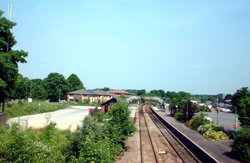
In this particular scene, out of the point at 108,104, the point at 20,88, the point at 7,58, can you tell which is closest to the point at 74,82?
the point at 20,88

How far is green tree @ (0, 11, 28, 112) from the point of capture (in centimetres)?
3119

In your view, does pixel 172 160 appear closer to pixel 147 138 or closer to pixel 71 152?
pixel 71 152

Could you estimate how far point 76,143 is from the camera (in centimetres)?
1902

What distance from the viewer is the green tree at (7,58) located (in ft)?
102

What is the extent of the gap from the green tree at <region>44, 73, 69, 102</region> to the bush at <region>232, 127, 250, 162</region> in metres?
85.2

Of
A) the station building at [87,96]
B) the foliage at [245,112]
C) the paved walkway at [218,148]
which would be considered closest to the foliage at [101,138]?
the paved walkway at [218,148]

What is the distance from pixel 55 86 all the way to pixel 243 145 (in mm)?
→ 88547

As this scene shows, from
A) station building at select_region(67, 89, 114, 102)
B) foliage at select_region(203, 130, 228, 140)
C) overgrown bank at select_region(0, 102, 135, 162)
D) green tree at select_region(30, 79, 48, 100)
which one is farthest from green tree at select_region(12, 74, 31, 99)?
station building at select_region(67, 89, 114, 102)

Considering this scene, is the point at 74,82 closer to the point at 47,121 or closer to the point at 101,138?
the point at 47,121

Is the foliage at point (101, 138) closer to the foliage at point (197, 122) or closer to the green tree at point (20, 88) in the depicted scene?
the green tree at point (20, 88)

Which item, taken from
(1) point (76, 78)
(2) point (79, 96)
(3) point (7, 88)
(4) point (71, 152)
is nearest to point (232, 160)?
(4) point (71, 152)

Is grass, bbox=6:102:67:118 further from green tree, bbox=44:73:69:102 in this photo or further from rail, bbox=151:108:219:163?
green tree, bbox=44:73:69:102

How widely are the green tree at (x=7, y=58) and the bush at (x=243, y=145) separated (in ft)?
66.1

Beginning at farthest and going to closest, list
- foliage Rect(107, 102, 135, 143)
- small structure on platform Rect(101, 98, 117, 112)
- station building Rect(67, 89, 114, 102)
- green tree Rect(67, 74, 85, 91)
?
green tree Rect(67, 74, 85, 91)
station building Rect(67, 89, 114, 102)
small structure on platform Rect(101, 98, 117, 112)
foliage Rect(107, 102, 135, 143)
